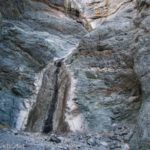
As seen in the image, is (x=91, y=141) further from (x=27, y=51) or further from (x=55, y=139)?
(x=27, y=51)

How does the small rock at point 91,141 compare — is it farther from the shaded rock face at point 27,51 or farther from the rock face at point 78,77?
the shaded rock face at point 27,51

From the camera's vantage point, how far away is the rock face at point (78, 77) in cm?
1533

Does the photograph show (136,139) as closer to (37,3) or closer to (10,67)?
(10,67)

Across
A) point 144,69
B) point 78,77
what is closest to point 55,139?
point 144,69

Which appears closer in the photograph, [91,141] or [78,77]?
[91,141]

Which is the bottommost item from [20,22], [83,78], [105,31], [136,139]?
[136,139]

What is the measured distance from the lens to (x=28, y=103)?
18859 millimetres

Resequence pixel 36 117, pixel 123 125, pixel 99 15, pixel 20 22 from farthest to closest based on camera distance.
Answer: pixel 99 15 → pixel 20 22 → pixel 36 117 → pixel 123 125

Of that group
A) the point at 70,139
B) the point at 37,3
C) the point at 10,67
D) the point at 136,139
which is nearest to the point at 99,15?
the point at 37,3

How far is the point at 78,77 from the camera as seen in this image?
18312mm

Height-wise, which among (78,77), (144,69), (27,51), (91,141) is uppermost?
(27,51)

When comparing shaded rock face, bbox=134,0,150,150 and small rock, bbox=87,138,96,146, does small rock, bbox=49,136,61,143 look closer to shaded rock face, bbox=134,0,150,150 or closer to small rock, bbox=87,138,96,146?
small rock, bbox=87,138,96,146

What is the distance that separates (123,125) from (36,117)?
4809mm

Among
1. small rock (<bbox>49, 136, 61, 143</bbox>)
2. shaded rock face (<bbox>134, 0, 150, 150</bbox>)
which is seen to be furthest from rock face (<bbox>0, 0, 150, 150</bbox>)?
small rock (<bbox>49, 136, 61, 143</bbox>)
